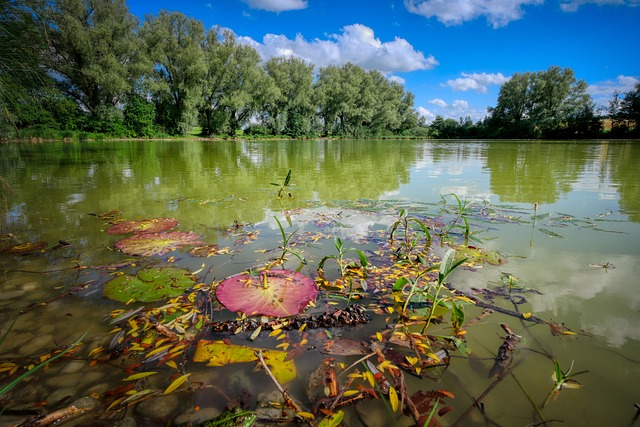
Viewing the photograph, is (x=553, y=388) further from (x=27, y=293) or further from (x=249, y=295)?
(x=27, y=293)

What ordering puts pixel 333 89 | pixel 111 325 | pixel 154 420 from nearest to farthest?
pixel 154 420
pixel 111 325
pixel 333 89

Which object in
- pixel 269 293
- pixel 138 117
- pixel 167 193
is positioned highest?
pixel 138 117

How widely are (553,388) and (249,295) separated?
1838 mm

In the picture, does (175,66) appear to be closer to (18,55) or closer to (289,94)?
(289,94)

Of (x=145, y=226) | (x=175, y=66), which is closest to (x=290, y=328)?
(x=145, y=226)

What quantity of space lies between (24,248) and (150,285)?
1845 millimetres

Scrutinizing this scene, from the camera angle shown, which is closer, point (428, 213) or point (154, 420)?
point (154, 420)

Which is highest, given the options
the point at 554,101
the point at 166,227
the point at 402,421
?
the point at 554,101

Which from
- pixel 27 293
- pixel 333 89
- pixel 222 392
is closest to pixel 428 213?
pixel 222 392

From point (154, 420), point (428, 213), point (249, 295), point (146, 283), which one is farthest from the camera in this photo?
point (428, 213)

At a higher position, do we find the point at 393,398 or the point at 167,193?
the point at 167,193

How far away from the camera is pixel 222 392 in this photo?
1.45 m

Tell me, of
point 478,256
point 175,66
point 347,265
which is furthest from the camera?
point 175,66

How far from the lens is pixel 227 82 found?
3819 cm
